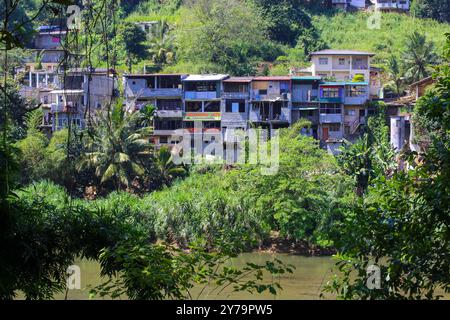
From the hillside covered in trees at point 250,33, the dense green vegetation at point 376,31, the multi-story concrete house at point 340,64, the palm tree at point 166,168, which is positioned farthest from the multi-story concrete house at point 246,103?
the dense green vegetation at point 376,31

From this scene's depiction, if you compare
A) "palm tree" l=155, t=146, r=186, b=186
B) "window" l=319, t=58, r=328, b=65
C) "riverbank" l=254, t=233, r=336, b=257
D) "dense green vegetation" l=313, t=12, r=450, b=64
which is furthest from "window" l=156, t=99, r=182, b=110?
"dense green vegetation" l=313, t=12, r=450, b=64

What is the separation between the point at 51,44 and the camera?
3666 cm

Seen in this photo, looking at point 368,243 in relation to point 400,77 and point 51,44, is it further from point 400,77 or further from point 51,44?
point 51,44

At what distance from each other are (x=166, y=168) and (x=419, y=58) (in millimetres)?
11445

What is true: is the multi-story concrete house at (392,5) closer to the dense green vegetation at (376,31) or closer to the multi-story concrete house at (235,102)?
the dense green vegetation at (376,31)

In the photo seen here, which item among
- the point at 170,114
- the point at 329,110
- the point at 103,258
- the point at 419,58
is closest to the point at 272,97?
the point at 329,110

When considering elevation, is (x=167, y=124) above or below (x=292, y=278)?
above

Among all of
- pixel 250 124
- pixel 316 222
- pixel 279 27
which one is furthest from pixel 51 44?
pixel 316 222

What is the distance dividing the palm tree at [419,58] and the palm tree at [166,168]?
35.1ft

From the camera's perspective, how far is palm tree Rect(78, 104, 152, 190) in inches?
932

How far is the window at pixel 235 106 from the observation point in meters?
28.2

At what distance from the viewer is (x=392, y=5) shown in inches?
1649

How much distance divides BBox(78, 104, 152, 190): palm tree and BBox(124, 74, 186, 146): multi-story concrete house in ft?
12.2

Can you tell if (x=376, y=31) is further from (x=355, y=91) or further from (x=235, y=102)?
(x=235, y=102)
